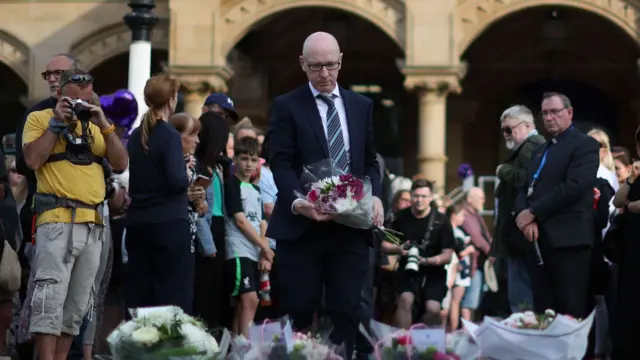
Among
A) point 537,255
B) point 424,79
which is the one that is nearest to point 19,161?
point 537,255

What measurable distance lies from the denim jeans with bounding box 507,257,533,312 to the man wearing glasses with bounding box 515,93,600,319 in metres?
0.76

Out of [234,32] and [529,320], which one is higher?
[234,32]

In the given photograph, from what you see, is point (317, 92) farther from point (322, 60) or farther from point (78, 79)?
point (78, 79)

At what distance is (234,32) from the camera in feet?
71.2

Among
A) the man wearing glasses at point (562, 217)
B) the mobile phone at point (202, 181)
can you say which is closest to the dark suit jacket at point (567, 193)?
the man wearing glasses at point (562, 217)

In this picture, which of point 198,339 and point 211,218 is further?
point 211,218

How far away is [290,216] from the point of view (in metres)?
7.40

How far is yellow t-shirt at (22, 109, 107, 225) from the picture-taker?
806 centimetres

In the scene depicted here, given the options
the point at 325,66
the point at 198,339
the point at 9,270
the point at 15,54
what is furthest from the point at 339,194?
the point at 15,54

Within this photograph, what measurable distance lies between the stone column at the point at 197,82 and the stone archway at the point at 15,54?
2.97 metres

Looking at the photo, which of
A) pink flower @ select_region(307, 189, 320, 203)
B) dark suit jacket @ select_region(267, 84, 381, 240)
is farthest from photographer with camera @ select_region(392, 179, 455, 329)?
pink flower @ select_region(307, 189, 320, 203)

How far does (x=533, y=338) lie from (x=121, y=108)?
3.80 metres

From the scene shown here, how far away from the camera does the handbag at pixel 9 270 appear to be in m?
9.40

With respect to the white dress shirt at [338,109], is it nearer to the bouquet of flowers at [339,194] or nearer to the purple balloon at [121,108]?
the bouquet of flowers at [339,194]
